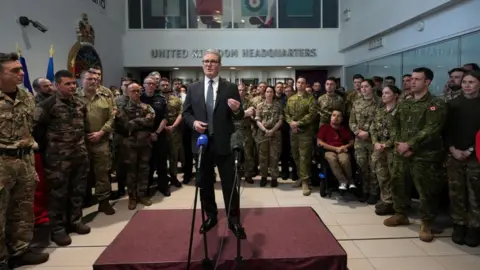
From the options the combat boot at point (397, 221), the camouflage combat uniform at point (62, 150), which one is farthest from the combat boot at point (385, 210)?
the camouflage combat uniform at point (62, 150)

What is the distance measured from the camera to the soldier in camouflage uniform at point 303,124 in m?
4.98

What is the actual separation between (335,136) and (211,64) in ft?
8.21

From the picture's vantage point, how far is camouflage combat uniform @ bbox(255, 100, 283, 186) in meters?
5.31

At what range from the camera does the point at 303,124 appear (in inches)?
195

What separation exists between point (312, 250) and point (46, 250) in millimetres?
2334

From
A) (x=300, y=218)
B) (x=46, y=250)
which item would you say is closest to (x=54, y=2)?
(x=46, y=250)

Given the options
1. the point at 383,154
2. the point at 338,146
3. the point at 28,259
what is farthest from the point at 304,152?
the point at 28,259

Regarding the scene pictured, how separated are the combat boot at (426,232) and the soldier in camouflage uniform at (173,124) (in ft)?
10.7

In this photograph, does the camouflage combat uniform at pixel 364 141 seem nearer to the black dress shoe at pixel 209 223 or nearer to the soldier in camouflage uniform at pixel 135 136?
the black dress shoe at pixel 209 223

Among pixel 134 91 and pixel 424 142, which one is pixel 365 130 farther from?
Result: pixel 134 91

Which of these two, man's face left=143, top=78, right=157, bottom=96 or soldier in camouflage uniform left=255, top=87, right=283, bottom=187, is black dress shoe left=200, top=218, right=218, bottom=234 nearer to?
man's face left=143, top=78, right=157, bottom=96

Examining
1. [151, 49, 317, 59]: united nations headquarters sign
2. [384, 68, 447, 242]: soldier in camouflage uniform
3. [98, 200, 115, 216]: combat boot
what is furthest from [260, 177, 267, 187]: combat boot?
[151, 49, 317, 59]: united nations headquarters sign

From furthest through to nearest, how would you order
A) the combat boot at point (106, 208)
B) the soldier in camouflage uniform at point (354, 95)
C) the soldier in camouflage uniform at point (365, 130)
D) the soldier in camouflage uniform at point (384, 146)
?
the soldier in camouflage uniform at point (354, 95)
the soldier in camouflage uniform at point (365, 130)
the combat boot at point (106, 208)
the soldier in camouflage uniform at point (384, 146)

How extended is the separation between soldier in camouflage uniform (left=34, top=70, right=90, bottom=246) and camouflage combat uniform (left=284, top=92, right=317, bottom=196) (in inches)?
111
